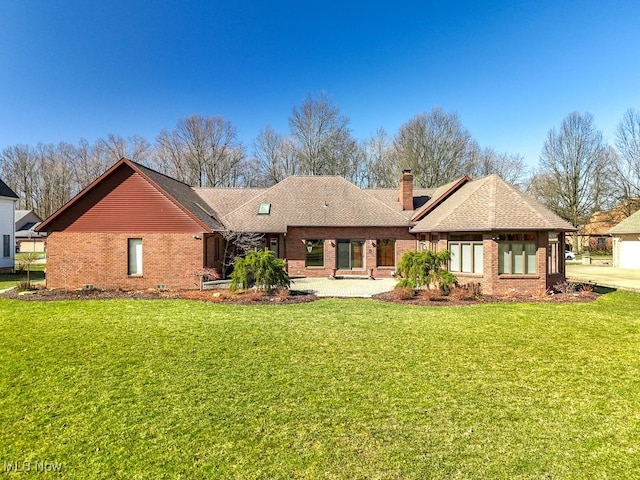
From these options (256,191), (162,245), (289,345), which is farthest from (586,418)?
(256,191)

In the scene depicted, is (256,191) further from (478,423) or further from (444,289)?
(478,423)

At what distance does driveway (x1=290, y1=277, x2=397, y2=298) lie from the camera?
49.8 ft

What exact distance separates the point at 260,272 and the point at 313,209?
8.60 m

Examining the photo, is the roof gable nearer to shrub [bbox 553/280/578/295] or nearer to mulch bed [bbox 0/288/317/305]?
mulch bed [bbox 0/288/317/305]

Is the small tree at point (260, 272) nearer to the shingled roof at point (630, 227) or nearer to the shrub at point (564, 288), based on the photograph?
the shrub at point (564, 288)

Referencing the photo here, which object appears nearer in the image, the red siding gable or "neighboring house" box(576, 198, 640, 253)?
the red siding gable

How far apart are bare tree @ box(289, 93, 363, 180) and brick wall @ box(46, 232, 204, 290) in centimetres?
2560

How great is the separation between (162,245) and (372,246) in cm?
1119

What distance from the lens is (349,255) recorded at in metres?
21.0

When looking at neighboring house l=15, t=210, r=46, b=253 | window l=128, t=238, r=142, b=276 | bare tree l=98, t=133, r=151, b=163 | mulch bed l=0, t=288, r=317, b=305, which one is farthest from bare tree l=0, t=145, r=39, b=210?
window l=128, t=238, r=142, b=276

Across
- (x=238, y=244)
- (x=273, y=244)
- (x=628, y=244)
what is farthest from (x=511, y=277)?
(x=628, y=244)

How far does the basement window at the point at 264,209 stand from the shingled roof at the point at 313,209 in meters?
0.14

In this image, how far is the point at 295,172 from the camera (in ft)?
138

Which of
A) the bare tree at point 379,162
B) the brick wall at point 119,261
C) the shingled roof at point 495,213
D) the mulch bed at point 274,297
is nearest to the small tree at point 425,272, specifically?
the mulch bed at point 274,297
